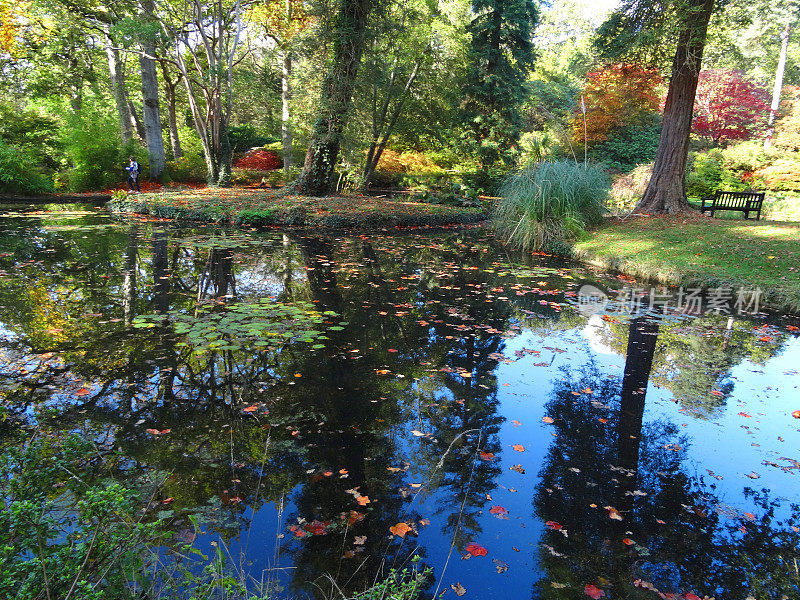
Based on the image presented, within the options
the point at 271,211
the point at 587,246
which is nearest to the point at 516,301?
the point at 587,246

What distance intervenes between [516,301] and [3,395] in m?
5.10

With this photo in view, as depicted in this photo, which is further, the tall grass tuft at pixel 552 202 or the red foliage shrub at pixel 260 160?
the red foliage shrub at pixel 260 160

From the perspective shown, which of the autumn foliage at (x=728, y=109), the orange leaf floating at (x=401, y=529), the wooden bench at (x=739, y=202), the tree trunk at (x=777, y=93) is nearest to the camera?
the orange leaf floating at (x=401, y=529)

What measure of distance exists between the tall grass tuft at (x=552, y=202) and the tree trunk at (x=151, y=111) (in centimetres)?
1334

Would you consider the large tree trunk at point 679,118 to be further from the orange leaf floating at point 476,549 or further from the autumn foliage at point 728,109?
the autumn foliage at point 728,109

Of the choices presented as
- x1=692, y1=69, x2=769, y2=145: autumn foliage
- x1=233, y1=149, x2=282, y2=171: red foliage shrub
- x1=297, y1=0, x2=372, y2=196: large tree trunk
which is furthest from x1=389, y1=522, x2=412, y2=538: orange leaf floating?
x1=692, y1=69, x2=769, y2=145: autumn foliage

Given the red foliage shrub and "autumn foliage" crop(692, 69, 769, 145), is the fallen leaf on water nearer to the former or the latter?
the red foliage shrub

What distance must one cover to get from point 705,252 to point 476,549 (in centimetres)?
727

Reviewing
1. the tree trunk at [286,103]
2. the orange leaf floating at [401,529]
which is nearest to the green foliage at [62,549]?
the orange leaf floating at [401,529]

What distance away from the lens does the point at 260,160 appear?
23297mm

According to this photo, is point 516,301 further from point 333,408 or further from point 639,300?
point 333,408

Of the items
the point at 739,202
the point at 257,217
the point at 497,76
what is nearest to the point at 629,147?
the point at 497,76

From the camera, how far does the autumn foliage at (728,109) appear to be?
19.4 m

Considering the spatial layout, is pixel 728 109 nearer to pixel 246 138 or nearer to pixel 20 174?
pixel 246 138
